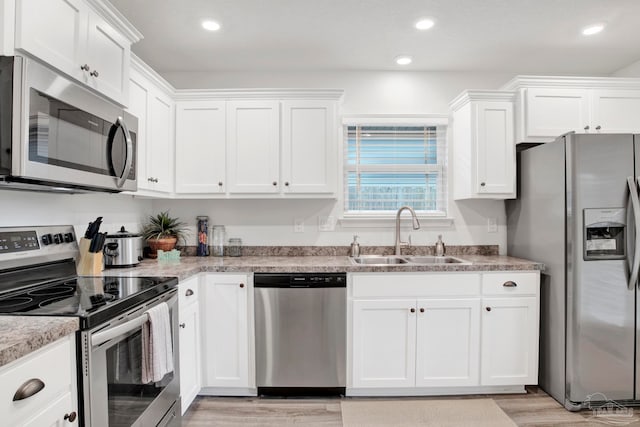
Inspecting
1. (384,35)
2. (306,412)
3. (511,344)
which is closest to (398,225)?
(511,344)

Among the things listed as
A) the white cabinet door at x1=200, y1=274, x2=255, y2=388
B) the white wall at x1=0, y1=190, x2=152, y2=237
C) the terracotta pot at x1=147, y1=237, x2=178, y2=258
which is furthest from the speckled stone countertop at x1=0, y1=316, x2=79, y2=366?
the terracotta pot at x1=147, y1=237, x2=178, y2=258

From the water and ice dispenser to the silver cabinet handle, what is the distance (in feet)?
9.21

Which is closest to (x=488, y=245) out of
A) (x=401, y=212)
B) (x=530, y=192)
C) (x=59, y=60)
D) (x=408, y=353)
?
(x=530, y=192)

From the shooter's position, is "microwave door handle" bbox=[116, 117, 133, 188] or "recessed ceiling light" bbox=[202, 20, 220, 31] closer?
"microwave door handle" bbox=[116, 117, 133, 188]

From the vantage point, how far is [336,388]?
2.41 m

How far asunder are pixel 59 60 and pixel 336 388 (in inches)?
96.3

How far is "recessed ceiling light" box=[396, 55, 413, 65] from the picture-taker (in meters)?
2.82

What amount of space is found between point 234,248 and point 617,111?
10.9 ft

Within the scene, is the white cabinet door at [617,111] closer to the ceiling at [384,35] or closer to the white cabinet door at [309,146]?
the ceiling at [384,35]

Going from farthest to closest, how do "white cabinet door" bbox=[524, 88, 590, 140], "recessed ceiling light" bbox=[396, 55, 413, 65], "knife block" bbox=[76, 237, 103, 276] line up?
1. "recessed ceiling light" bbox=[396, 55, 413, 65]
2. "white cabinet door" bbox=[524, 88, 590, 140]
3. "knife block" bbox=[76, 237, 103, 276]

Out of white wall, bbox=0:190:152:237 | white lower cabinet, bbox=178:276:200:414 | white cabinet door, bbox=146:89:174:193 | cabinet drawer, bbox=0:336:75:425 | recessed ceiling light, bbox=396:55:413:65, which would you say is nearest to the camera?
cabinet drawer, bbox=0:336:75:425

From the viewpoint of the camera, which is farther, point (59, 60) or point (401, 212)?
point (401, 212)

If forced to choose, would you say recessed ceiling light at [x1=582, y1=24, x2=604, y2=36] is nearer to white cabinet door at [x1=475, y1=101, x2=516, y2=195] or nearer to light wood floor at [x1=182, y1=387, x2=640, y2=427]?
white cabinet door at [x1=475, y1=101, x2=516, y2=195]

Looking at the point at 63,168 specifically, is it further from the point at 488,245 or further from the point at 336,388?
the point at 488,245
